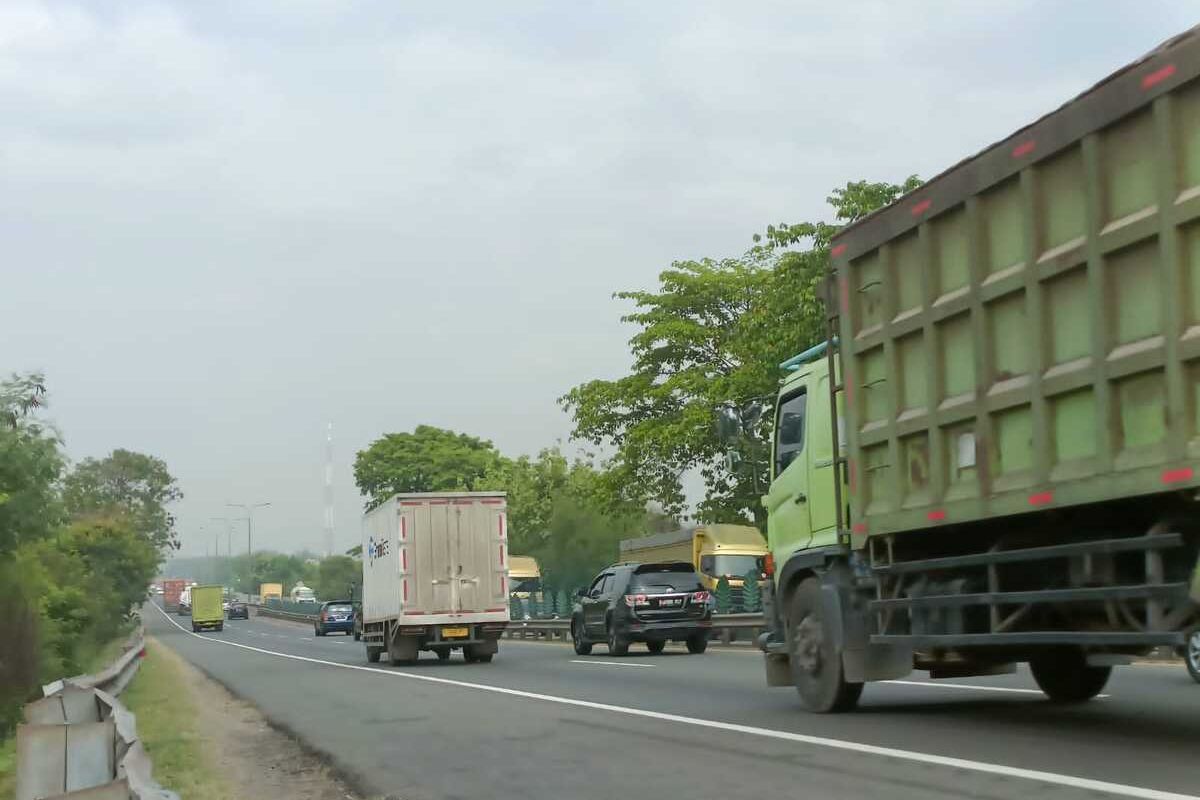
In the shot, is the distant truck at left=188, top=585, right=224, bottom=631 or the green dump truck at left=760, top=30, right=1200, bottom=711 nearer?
the green dump truck at left=760, top=30, right=1200, bottom=711

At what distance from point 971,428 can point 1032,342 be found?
94 centimetres

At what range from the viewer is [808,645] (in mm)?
12008

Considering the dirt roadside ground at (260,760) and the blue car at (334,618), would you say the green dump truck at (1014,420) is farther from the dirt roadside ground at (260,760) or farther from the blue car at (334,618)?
the blue car at (334,618)

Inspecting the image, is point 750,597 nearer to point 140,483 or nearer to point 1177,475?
point 1177,475

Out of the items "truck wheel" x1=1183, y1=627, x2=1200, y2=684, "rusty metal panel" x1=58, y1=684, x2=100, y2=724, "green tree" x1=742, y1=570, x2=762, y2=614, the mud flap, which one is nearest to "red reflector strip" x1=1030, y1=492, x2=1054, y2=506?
the mud flap

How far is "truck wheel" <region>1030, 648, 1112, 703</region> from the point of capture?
11969mm

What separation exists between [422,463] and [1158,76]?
319 feet

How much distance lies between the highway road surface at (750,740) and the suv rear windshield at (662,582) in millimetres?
8797

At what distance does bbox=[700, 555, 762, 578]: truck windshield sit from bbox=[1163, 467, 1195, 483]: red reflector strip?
112 feet

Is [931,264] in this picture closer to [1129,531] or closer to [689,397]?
[1129,531]

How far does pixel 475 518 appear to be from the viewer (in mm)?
27312

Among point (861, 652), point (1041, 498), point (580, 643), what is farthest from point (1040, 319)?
point (580, 643)

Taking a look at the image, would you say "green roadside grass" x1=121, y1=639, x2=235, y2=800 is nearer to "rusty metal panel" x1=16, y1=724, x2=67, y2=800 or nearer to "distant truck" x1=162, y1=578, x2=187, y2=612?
"rusty metal panel" x1=16, y1=724, x2=67, y2=800

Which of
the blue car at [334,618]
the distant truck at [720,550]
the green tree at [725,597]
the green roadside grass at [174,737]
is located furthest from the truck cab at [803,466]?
the blue car at [334,618]
